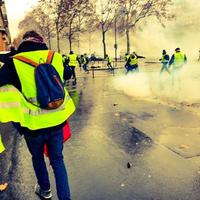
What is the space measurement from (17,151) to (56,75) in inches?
119

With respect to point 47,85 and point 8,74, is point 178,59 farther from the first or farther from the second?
point 8,74

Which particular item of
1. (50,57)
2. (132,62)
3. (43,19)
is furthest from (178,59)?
(43,19)

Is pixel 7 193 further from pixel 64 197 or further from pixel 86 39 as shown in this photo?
pixel 86 39

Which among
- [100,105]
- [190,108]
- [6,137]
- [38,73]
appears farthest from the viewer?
[100,105]

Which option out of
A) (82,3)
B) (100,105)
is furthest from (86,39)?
(100,105)

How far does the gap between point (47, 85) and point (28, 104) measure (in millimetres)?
304

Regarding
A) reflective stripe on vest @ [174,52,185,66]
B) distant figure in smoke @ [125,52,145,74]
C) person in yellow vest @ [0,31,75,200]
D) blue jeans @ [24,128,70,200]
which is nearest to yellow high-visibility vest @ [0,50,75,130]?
person in yellow vest @ [0,31,75,200]

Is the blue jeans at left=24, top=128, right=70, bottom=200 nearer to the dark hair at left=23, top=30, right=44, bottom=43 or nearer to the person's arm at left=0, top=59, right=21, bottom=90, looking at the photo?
the person's arm at left=0, top=59, right=21, bottom=90

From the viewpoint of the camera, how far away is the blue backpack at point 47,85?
11.1 feet

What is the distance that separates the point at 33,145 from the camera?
3.63 m

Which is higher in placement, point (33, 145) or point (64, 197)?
point (33, 145)

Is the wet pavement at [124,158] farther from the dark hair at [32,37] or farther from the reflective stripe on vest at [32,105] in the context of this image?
the dark hair at [32,37]

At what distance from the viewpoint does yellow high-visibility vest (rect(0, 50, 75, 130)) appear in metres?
3.39

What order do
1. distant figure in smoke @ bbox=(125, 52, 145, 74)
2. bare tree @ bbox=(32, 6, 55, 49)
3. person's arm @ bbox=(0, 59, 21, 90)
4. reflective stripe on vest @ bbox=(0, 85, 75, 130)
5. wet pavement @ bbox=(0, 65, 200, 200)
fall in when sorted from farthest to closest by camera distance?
bare tree @ bbox=(32, 6, 55, 49) → distant figure in smoke @ bbox=(125, 52, 145, 74) → wet pavement @ bbox=(0, 65, 200, 200) → reflective stripe on vest @ bbox=(0, 85, 75, 130) → person's arm @ bbox=(0, 59, 21, 90)
